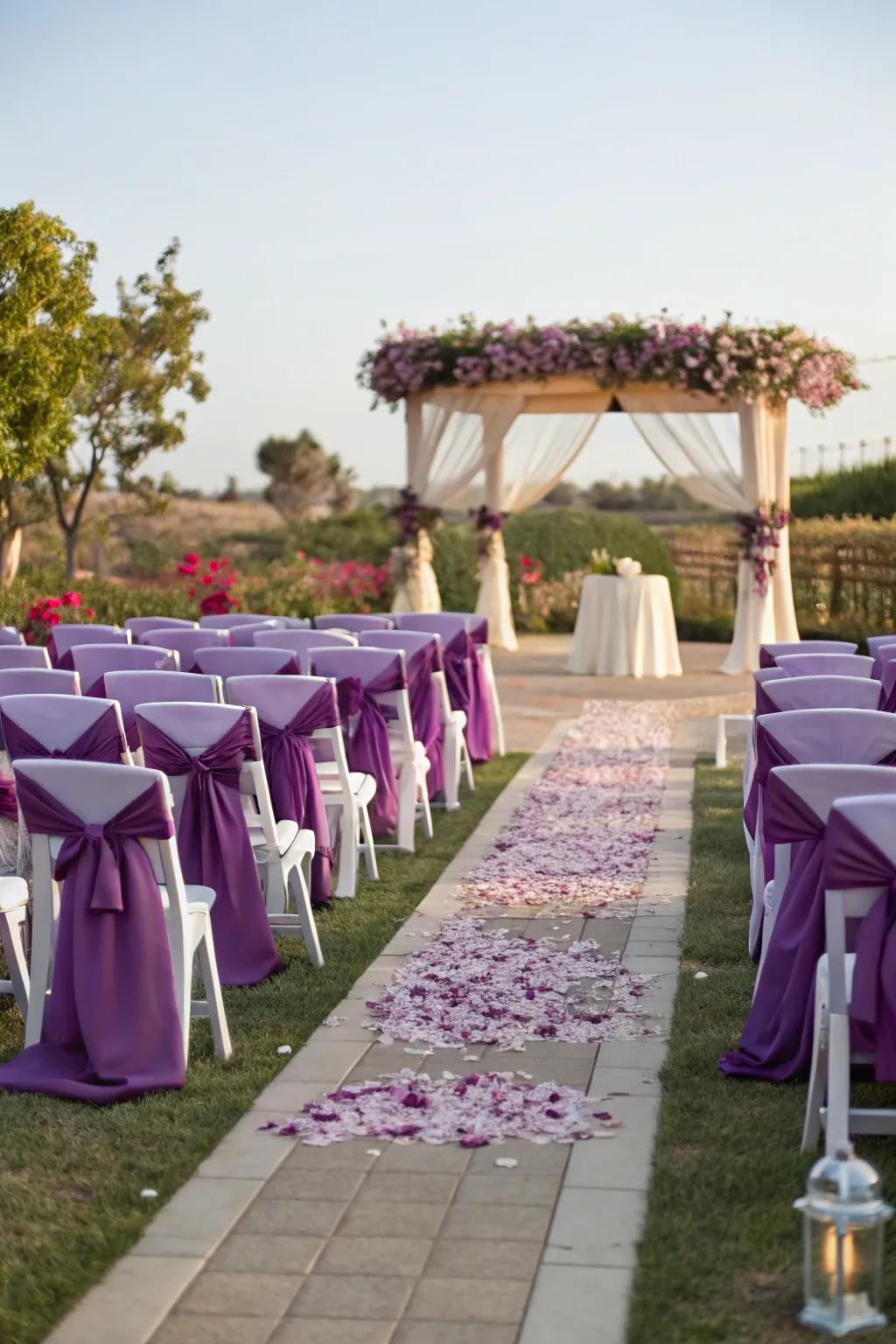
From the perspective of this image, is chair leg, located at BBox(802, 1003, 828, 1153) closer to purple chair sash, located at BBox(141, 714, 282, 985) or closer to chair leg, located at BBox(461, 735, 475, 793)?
purple chair sash, located at BBox(141, 714, 282, 985)

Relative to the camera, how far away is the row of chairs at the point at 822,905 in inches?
129

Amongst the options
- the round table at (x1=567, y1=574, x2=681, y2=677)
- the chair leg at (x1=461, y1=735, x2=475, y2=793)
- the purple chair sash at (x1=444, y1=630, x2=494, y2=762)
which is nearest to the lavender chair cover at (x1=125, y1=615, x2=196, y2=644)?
the purple chair sash at (x1=444, y1=630, x2=494, y2=762)

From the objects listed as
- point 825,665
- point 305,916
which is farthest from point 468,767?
point 305,916

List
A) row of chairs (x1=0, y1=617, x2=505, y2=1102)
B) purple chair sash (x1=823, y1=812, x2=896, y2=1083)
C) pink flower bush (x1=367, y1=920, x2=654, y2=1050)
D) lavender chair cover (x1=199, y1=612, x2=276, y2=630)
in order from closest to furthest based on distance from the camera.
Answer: purple chair sash (x1=823, y1=812, x2=896, y2=1083)
row of chairs (x1=0, y1=617, x2=505, y2=1102)
pink flower bush (x1=367, y1=920, x2=654, y2=1050)
lavender chair cover (x1=199, y1=612, x2=276, y2=630)

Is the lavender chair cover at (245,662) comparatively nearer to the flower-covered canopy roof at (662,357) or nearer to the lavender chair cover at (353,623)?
the lavender chair cover at (353,623)

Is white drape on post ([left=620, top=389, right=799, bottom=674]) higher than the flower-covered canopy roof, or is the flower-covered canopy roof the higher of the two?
the flower-covered canopy roof

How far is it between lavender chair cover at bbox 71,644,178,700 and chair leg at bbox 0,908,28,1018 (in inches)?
103

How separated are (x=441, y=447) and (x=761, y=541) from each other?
3.34 meters

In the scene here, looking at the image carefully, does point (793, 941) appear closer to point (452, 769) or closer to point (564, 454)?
point (452, 769)

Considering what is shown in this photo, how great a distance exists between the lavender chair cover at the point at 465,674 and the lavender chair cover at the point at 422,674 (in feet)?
2.84

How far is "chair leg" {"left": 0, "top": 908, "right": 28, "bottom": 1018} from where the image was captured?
4.21 meters

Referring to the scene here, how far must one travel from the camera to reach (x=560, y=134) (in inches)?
655

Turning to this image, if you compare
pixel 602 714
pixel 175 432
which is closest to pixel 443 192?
pixel 175 432

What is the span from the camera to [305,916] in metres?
5.03
